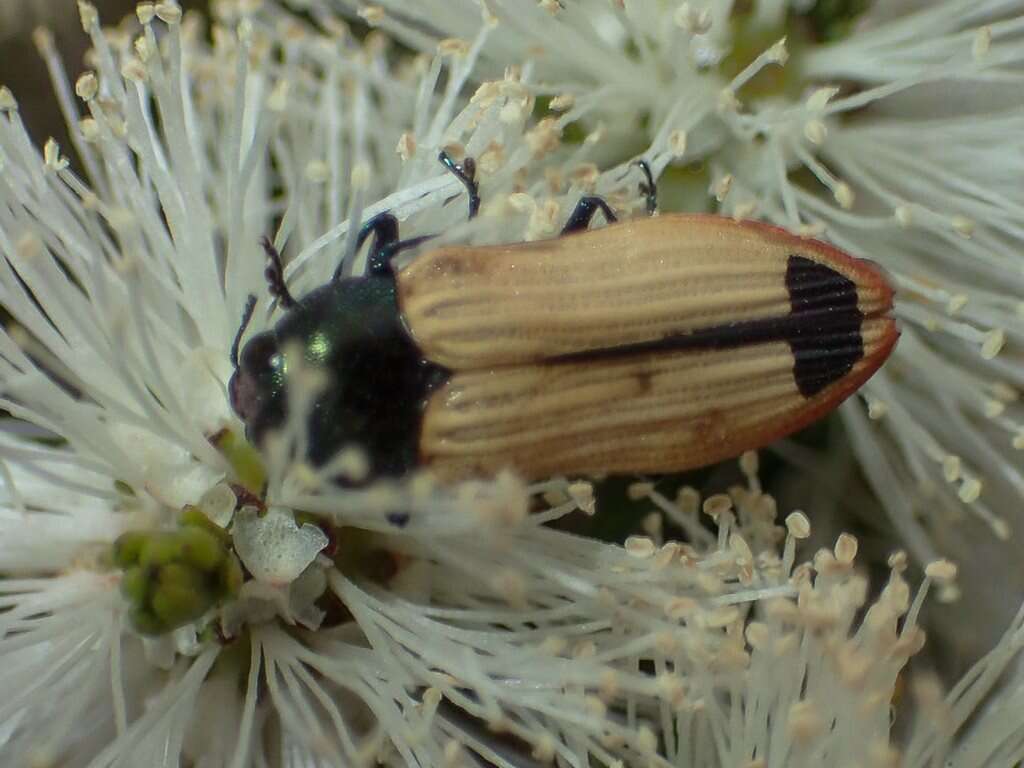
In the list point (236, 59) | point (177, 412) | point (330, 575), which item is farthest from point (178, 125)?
point (330, 575)

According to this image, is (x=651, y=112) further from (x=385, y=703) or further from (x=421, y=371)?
(x=385, y=703)

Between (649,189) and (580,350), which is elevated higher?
(649,189)

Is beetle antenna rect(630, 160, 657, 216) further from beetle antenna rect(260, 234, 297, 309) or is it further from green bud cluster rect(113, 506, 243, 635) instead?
green bud cluster rect(113, 506, 243, 635)

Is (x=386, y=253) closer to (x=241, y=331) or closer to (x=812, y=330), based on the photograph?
(x=241, y=331)

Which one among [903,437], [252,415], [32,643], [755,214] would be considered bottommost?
[32,643]

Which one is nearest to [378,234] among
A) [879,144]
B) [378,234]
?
[378,234]

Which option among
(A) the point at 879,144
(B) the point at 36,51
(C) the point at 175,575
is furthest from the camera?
(B) the point at 36,51

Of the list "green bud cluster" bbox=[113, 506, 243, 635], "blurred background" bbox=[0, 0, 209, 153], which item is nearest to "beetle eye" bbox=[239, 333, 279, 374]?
"green bud cluster" bbox=[113, 506, 243, 635]
